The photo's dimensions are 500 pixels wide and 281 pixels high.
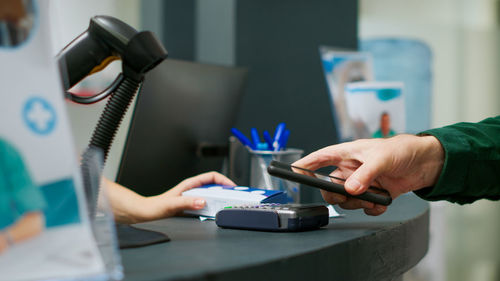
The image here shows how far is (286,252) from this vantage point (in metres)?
0.51

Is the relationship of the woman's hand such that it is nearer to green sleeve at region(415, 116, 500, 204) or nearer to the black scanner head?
the black scanner head

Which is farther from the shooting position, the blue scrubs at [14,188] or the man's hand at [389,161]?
the man's hand at [389,161]

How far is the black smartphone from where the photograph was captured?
67 centimetres

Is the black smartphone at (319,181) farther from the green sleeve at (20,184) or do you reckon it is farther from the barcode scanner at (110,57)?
the green sleeve at (20,184)

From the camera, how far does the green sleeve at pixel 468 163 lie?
82 centimetres

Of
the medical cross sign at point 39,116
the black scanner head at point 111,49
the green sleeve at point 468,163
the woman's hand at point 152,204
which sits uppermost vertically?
the black scanner head at point 111,49

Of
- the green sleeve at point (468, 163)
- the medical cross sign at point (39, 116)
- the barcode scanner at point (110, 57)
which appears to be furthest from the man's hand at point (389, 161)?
the medical cross sign at point (39, 116)

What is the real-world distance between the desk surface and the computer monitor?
21 centimetres

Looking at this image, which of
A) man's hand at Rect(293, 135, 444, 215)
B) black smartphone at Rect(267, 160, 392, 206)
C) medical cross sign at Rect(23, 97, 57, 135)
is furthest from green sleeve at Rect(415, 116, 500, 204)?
medical cross sign at Rect(23, 97, 57, 135)

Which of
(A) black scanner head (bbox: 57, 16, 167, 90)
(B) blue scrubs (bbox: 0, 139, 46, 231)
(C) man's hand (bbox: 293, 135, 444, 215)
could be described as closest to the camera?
(B) blue scrubs (bbox: 0, 139, 46, 231)

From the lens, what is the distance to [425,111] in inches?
112

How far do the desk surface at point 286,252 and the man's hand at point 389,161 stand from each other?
0.15 feet

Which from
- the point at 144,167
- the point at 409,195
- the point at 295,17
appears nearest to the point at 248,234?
the point at 144,167

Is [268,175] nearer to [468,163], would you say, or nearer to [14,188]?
[468,163]
